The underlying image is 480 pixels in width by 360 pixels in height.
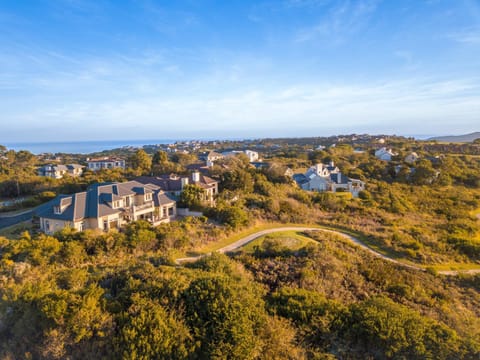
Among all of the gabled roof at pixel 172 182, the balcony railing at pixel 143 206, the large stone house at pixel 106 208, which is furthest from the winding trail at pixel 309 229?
the gabled roof at pixel 172 182

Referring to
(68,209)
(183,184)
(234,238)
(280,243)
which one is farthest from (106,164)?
(280,243)

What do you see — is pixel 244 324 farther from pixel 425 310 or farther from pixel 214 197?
pixel 214 197

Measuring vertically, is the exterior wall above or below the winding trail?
above

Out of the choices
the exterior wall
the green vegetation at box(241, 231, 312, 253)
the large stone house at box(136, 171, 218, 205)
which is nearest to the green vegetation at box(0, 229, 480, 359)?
the green vegetation at box(241, 231, 312, 253)

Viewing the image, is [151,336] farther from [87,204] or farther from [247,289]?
[87,204]

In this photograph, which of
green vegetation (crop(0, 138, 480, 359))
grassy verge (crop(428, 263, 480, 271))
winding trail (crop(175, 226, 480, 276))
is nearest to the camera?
green vegetation (crop(0, 138, 480, 359))

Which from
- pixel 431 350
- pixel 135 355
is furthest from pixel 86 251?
pixel 431 350

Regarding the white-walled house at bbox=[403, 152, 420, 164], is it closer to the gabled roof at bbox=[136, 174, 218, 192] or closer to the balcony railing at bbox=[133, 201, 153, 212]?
the gabled roof at bbox=[136, 174, 218, 192]

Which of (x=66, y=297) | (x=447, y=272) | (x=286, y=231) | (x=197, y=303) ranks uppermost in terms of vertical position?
(x=66, y=297)
